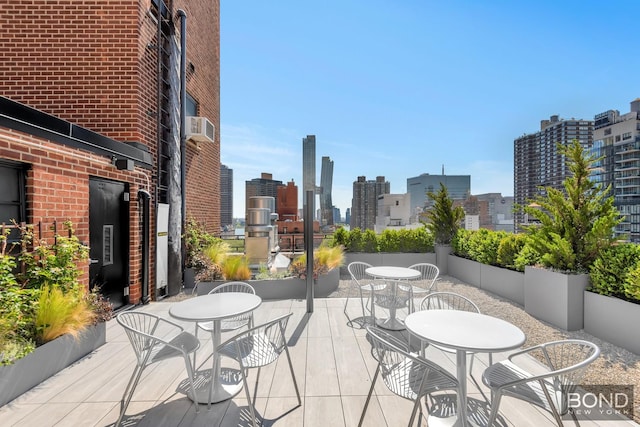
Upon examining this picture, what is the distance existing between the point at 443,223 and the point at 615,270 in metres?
4.51

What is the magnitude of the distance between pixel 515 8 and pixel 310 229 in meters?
7.84

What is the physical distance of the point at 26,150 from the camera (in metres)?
2.88

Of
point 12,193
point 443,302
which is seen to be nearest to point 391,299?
point 443,302

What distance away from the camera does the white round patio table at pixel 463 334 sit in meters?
1.62

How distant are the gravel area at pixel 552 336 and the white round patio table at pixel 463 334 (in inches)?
49.2

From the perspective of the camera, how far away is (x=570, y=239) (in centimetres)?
398

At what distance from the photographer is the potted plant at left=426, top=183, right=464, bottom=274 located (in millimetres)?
7738

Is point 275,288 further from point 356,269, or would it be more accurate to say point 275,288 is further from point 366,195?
point 366,195

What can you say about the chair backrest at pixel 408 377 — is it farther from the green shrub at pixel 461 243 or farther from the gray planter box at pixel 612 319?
the green shrub at pixel 461 243

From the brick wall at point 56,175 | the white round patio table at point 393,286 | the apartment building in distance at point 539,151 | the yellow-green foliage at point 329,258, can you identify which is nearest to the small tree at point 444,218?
the yellow-green foliage at point 329,258

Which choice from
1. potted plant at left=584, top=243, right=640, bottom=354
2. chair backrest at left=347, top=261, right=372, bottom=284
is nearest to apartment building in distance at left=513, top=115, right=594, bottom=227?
potted plant at left=584, top=243, right=640, bottom=354

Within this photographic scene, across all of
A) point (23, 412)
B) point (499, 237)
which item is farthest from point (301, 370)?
point (499, 237)

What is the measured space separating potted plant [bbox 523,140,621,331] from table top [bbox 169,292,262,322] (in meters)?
4.13

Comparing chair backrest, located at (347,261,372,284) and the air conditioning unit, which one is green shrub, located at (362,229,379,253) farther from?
the air conditioning unit
